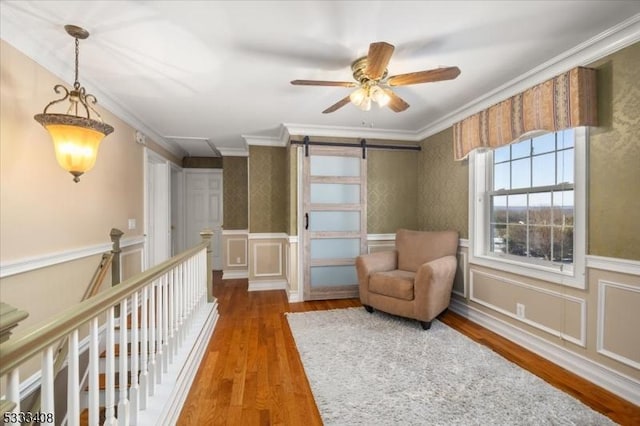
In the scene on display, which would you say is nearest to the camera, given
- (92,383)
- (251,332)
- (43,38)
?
(92,383)

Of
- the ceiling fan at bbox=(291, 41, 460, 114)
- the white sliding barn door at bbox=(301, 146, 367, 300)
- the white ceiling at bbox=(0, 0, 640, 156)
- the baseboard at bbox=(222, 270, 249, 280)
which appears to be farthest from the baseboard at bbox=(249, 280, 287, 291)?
the ceiling fan at bbox=(291, 41, 460, 114)

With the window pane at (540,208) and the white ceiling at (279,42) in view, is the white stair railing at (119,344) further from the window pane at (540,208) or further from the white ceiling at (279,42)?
the window pane at (540,208)

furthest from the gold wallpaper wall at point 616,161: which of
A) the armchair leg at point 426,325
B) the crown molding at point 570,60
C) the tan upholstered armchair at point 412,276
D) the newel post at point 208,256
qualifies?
the newel post at point 208,256

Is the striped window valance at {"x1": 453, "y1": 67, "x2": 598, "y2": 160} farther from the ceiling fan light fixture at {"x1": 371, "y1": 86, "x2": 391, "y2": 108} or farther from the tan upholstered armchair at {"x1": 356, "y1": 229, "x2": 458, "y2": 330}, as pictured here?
the ceiling fan light fixture at {"x1": 371, "y1": 86, "x2": 391, "y2": 108}

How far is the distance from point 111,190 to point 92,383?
258cm

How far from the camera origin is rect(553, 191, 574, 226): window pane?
2.31m

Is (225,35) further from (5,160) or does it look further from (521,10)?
(521,10)

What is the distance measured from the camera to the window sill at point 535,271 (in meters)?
2.15

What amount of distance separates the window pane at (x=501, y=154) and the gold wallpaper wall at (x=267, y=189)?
9.20 ft

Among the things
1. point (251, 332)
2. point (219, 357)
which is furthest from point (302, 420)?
point (251, 332)

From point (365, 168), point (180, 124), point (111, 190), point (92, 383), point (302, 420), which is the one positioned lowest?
point (302, 420)

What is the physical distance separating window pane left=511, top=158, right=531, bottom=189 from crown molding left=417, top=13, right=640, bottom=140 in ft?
2.07

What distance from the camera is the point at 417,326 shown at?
2.94 meters

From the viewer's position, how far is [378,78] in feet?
6.53
